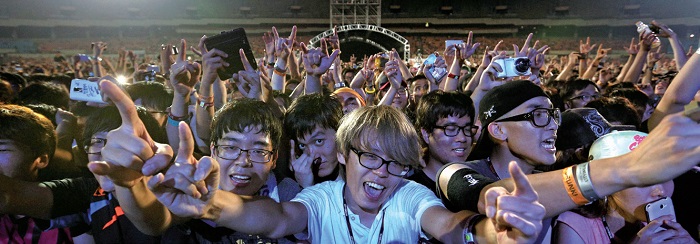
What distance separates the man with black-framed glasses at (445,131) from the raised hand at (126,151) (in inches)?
78.4

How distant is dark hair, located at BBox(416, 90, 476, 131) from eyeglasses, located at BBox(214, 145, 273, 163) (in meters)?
1.45

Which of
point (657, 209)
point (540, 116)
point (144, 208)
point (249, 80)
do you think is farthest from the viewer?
point (249, 80)

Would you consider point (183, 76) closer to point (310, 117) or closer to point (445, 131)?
point (310, 117)

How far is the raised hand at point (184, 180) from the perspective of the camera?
5.16 ft

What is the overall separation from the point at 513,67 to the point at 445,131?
1.67m

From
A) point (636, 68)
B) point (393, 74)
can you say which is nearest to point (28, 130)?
point (393, 74)

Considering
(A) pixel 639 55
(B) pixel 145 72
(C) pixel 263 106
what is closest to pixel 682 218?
(C) pixel 263 106

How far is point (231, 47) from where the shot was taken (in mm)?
3947

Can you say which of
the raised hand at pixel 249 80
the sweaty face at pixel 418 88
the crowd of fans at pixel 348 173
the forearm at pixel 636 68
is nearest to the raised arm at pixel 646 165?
the crowd of fans at pixel 348 173

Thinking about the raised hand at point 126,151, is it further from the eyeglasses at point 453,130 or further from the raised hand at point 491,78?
the raised hand at point 491,78

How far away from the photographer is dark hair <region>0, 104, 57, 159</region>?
7.07ft

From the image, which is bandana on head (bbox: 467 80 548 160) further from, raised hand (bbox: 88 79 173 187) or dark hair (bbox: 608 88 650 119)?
dark hair (bbox: 608 88 650 119)

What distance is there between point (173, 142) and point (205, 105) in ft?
1.27

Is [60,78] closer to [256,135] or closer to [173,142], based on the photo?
[173,142]
